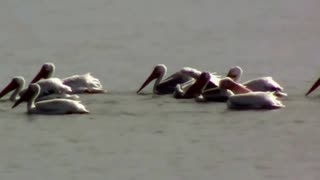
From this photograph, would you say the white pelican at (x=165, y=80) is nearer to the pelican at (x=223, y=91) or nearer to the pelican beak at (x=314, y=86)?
the pelican at (x=223, y=91)

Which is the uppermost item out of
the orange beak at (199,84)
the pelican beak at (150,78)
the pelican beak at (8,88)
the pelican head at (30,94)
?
the pelican head at (30,94)

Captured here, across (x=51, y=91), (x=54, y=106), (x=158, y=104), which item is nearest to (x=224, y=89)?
(x=158, y=104)

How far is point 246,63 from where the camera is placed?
25000mm

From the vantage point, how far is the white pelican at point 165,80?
856 inches

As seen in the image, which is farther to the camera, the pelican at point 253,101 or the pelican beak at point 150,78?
the pelican beak at point 150,78

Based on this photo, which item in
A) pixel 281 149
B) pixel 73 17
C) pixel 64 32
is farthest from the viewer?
pixel 73 17

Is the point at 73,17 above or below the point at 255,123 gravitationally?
below

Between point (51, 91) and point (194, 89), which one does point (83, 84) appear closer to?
point (51, 91)

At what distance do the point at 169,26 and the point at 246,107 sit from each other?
10670mm

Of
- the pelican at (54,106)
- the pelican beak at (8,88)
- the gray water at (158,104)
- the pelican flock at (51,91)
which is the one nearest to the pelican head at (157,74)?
the gray water at (158,104)

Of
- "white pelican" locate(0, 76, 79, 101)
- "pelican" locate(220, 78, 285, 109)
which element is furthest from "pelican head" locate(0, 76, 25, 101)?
"pelican" locate(220, 78, 285, 109)

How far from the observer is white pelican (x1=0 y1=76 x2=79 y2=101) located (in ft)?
68.2

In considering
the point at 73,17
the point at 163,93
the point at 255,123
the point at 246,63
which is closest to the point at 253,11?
the point at 73,17

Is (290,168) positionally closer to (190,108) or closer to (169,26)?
(190,108)
